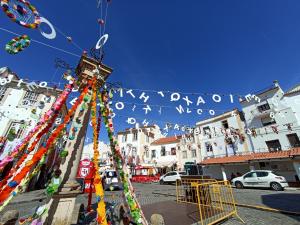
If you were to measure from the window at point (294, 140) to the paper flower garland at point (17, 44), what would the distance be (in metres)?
24.4

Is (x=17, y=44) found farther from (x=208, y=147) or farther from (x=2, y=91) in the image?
(x=208, y=147)

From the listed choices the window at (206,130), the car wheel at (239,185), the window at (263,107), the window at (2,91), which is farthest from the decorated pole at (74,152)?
the window at (206,130)

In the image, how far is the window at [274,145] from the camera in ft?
62.9

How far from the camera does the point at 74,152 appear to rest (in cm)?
460

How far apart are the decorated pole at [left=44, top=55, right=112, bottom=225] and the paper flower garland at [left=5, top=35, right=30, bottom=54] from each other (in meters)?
1.75

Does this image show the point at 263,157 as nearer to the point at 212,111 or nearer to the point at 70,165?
the point at 212,111

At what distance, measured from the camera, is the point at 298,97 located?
19062mm

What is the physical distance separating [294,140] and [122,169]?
21977 millimetres

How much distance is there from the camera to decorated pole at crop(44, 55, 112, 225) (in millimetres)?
3923

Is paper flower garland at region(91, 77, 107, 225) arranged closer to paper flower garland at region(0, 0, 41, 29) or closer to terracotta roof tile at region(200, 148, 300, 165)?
paper flower garland at region(0, 0, 41, 29)

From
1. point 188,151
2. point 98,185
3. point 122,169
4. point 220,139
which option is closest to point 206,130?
point 220,139

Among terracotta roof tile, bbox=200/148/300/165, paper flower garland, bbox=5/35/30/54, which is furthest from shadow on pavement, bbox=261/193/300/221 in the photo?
paper flower garland, bbox=5/35/30/54

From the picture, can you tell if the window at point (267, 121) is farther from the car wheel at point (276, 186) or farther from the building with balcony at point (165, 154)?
the building with balcony at point (165, 154)

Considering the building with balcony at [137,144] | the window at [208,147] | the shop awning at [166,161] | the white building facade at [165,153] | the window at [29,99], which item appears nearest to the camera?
the window at [29,99]
